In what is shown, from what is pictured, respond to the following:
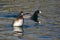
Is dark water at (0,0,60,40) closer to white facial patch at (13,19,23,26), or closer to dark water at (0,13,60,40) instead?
dark water at (0,13,60,40)

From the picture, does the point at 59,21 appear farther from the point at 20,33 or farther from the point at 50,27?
A: the point at 20,33

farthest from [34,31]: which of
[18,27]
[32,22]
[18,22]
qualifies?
[32,22]

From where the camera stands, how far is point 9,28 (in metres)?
17.2

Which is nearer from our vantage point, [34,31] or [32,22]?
[34,31]

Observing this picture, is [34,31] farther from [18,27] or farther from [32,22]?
[32,22]

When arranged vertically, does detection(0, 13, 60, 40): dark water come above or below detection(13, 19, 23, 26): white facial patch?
below

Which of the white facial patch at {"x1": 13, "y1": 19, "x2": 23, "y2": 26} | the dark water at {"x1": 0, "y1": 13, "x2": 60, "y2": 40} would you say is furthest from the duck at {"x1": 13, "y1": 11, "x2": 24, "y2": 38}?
the dark water at {"x1": 0, "y1": 13, "x2": 60, "y2": 40}

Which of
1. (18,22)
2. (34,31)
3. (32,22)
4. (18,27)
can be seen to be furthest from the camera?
(32,22)

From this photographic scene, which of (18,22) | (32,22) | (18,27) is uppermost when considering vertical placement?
(18,22)

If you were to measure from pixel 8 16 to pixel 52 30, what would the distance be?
214 inches

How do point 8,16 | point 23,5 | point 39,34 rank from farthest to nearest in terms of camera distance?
point 23,5 → point 8,16 → point 39,34

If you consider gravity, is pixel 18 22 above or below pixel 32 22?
above

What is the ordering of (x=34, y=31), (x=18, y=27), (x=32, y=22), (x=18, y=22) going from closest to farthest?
(x=34, y=31)
(x=18, y=27)
(x=18, y=22)
(x=32, y=22)

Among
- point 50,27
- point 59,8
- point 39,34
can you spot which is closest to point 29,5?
point 59,8
